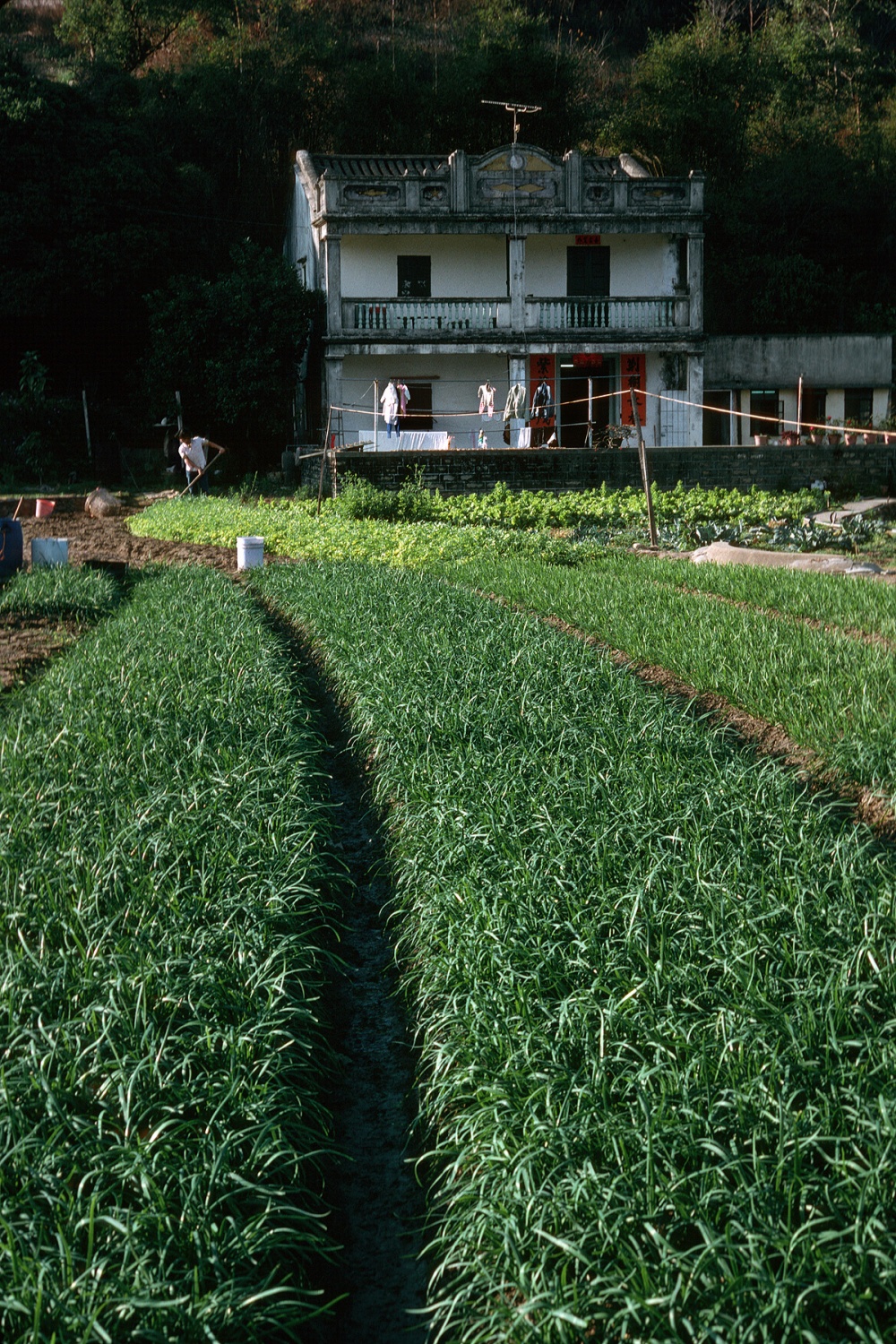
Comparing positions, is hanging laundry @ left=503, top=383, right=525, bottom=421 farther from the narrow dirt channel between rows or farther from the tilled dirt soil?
the narrow dirt channel between rows

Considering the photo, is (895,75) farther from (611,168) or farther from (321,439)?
(321,439)

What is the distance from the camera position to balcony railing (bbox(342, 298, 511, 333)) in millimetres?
25500

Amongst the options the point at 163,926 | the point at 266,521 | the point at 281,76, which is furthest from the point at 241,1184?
the point at 281,76

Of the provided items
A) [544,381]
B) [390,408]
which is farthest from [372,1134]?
[544,381]

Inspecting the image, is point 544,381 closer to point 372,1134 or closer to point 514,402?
point 514,402

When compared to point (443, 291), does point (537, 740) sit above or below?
below

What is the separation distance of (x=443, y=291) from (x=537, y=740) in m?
23.6

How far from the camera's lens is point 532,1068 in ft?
9.89

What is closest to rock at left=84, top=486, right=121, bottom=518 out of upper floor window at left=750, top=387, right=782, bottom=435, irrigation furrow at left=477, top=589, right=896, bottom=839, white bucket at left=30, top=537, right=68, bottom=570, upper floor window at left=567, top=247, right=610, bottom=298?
white bucket at left=30, top=537, right=68, bottom=570

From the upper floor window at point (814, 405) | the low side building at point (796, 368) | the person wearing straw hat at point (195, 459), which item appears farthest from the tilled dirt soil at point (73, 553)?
the upper floor window at point (814, 405)

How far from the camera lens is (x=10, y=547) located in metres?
12.8

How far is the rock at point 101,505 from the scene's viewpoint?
20.2 meters

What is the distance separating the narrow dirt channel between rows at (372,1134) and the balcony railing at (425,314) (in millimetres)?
21441

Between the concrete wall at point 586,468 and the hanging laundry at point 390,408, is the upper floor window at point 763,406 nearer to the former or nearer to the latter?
the hanging laundry at point 390,408
